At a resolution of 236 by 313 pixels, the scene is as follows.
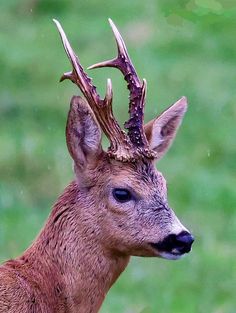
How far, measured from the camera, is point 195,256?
12.3m

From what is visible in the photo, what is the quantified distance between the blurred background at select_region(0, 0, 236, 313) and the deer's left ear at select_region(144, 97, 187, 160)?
2.26 meters

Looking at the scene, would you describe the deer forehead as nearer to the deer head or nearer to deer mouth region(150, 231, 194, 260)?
the deer head

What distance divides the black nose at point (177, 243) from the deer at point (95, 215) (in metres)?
0.03

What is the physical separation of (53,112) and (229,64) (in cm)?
263

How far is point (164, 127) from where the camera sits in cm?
909

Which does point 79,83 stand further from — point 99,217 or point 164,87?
point 164,87

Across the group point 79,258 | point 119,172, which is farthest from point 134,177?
point 79,258

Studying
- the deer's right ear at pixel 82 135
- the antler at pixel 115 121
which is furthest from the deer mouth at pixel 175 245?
the deer's right ear at pixel 82 135

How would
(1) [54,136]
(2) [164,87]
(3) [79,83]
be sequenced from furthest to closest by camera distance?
(2) [164,87], (1) [54,136], (3) [79,83]

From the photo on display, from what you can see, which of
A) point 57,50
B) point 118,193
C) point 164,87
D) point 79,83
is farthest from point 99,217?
point 57,50

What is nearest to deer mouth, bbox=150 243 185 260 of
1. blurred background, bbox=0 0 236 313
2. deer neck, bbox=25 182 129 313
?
deer neck, bbox=25 182 129 313

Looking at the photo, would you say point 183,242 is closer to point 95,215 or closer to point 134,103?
point 95,215

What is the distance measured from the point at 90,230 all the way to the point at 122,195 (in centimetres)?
24

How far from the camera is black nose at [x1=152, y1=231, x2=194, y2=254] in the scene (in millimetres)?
8328
